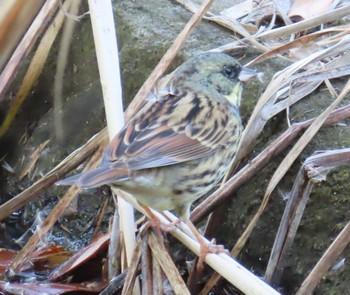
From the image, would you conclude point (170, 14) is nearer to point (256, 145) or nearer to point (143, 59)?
point (143, 59)

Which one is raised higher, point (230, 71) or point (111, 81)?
point (111, 81)

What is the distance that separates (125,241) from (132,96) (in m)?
1.03

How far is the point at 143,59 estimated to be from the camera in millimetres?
4277

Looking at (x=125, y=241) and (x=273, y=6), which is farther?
(x=273, y=6)

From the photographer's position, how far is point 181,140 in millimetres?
3320

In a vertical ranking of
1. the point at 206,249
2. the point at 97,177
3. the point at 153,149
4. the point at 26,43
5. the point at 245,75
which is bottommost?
the point at 206,249

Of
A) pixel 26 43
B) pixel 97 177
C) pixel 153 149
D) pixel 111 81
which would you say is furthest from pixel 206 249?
pixel 26 43

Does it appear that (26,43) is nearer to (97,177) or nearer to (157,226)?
(157,226)

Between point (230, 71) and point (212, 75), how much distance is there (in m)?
0.07

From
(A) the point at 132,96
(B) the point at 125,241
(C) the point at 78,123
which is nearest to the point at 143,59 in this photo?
(A) the point at 132,96

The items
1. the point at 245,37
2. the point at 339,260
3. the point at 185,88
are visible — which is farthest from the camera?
the point at 245,37

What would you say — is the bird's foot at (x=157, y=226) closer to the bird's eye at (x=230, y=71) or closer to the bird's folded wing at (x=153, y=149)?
the bird's folded wing at (x=153, y=149)

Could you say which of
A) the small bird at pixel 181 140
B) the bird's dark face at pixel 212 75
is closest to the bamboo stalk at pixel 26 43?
the small bird at pixel 181 140

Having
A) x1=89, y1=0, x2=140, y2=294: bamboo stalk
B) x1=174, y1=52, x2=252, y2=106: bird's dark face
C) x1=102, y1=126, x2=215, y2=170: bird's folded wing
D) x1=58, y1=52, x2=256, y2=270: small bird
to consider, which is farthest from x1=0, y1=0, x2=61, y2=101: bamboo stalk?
x1=102, y1=126, x2=215, y2=170: bird's folded wing
